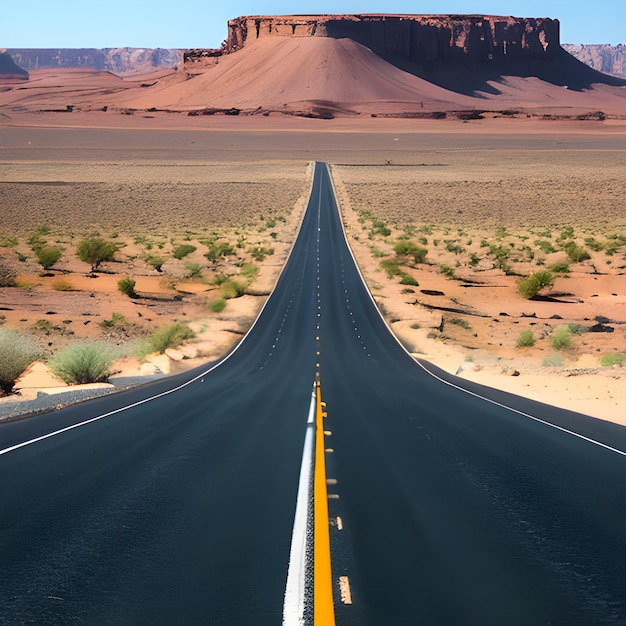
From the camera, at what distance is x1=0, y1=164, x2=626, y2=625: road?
619 centimetres

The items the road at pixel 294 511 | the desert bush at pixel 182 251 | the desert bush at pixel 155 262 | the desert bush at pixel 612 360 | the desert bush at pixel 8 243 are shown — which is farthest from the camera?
the desert bush at pixel 8 243

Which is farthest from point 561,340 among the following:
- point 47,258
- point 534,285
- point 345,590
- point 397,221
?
point 397,221

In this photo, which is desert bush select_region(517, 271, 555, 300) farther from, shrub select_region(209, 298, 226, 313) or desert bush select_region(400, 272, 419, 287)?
shrub select_region(209, 298, 226, 313)

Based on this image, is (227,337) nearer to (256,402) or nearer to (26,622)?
(256,402)

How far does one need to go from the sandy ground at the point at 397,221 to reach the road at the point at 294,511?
7.33 metres

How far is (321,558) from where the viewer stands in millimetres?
7148

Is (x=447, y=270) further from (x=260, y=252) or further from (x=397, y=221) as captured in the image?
(x=397, y=221)

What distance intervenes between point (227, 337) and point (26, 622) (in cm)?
3252

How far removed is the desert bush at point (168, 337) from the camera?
33875 millimetres

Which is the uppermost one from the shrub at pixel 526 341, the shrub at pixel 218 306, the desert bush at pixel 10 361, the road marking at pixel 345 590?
the road marking at pixel 345 590

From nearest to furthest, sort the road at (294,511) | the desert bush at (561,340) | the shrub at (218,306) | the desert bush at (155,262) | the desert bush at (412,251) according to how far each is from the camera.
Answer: the road at (294,511)
the desert bush at (561,340)
the shrub at (218,306)
the desert bush at (155,262)
the desert bush at (412,251)

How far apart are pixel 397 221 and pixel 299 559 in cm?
8380

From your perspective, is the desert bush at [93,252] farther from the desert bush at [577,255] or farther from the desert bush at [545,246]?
the desert bush at [545,246]

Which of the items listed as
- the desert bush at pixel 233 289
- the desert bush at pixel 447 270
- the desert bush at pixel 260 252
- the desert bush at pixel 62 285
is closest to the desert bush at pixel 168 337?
the desert bush at pixel 233 289
